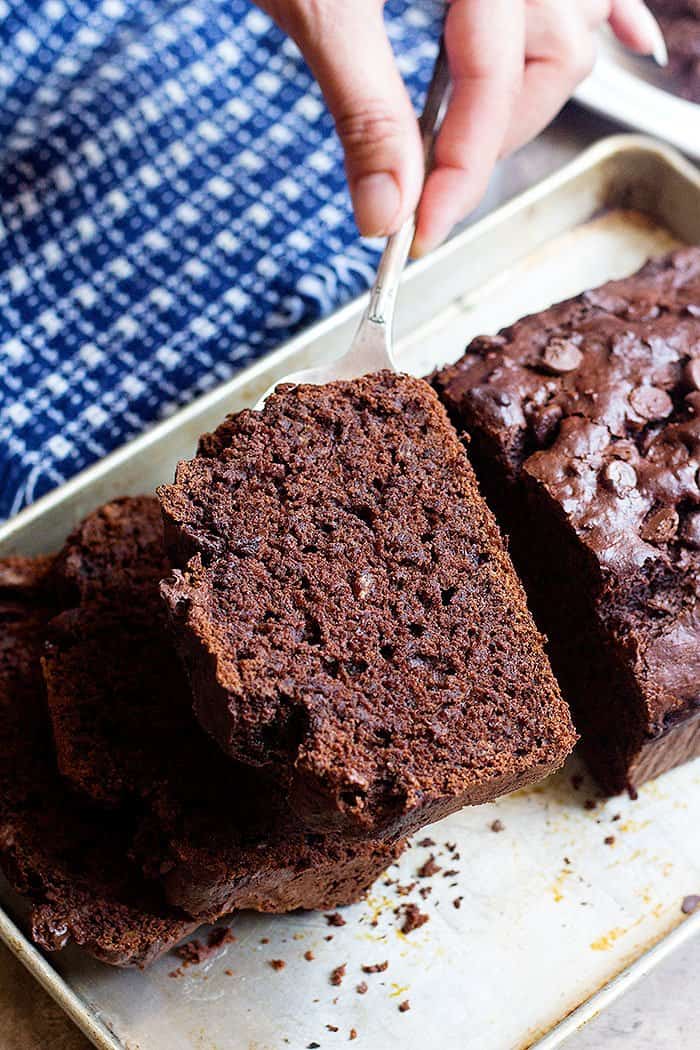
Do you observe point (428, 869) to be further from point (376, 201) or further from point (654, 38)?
point (654, 38)

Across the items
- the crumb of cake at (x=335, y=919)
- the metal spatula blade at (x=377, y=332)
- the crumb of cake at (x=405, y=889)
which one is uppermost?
the metal spatula blade at (x=377, y=332)

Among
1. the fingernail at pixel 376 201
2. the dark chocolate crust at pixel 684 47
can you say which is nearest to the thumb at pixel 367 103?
the fingernail at pixel 376 201

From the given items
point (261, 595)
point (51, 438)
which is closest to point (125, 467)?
point (51, 438)

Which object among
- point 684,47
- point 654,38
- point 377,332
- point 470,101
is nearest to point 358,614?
point 377,332

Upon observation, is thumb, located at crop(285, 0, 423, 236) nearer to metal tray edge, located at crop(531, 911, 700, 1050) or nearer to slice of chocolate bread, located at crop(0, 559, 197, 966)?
slice of chocolate bread, located at crop(0, 559, 197, 966)

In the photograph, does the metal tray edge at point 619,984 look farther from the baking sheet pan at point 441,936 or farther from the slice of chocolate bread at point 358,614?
the slice of chocolate bread at point 358,614

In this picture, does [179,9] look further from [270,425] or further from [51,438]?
[270,425]

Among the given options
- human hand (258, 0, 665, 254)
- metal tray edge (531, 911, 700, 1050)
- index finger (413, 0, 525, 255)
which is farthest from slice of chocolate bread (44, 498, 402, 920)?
index finger (413, 0, 525, 255)
